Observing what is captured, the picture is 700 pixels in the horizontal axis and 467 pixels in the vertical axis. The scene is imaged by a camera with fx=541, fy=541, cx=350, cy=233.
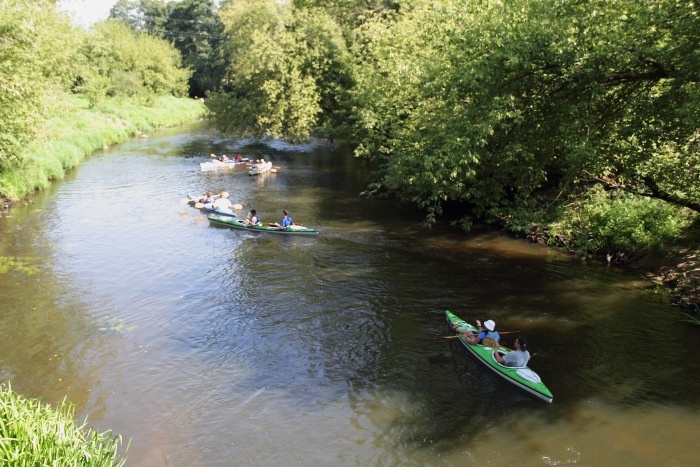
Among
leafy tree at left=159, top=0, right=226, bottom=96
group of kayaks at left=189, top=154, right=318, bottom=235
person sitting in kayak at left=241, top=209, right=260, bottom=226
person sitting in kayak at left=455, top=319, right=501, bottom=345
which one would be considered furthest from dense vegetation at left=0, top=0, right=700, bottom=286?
leafy tree at left=159, top=0, right=226, bottom=96

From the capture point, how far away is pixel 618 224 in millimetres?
15453

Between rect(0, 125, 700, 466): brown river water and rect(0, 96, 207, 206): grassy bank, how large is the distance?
2.44 m

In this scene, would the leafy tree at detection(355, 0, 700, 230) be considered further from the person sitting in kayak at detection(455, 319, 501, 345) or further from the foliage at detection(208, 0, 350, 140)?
the foliage at detection(208, 0, 350, 140)

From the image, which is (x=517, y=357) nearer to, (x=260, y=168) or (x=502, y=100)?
A: (x=502, y=100)

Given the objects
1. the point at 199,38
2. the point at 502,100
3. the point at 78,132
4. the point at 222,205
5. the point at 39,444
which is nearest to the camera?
the point at 39,444

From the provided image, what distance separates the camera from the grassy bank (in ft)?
68.1

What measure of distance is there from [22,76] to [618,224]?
1838 centimetres

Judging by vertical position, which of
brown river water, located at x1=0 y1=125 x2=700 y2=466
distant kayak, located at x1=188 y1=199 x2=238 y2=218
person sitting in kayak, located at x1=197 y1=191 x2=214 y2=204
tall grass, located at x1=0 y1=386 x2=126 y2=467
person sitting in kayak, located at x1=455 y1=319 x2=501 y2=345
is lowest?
brown river water, located at x1=0 y1=125 x2=700 y2=466

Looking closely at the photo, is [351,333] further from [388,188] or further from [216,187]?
[216,187]

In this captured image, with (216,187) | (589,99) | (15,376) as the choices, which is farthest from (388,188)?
(15,376)

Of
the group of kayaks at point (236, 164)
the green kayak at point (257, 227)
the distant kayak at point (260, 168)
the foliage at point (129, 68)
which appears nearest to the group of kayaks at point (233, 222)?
the green kayak at point (257, 227)

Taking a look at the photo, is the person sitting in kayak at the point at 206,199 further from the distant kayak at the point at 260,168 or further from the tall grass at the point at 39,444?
the tall grass at the point at 39,444

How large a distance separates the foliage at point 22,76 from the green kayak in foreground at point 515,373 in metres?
15.0

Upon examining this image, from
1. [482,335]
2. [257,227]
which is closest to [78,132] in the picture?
[257,227]
